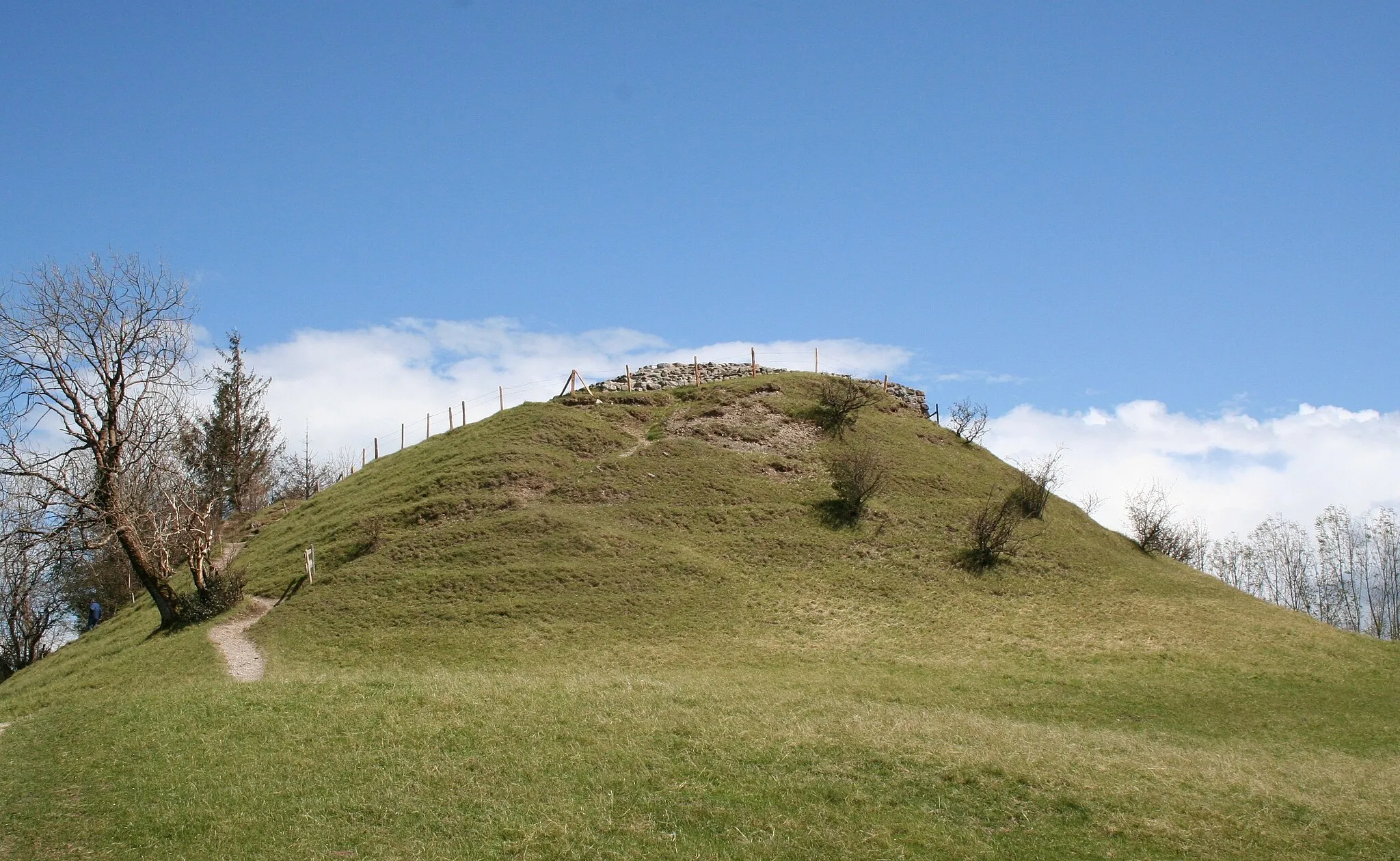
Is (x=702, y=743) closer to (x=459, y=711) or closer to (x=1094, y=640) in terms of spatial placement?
(x=459, y=711)

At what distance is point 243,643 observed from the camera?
99.0ft

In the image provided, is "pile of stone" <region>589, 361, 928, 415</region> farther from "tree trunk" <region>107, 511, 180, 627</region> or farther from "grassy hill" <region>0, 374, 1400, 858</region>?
"tree trunk" <region>107, 511, 180, 627</region>

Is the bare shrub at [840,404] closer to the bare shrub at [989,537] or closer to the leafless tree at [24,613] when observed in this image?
the bare shrub at [989,537]

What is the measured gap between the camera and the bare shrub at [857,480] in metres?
41.4

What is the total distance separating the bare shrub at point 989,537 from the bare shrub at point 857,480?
183 inches

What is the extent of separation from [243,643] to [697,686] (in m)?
16.4

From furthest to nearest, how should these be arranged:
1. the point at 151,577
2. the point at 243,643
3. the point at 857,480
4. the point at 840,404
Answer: the point at 840,404 < the point at 857,480 < the point at 151,577 < the point at 243,643

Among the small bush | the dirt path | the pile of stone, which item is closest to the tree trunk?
the small bush

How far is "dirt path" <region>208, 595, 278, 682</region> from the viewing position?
1078 inches

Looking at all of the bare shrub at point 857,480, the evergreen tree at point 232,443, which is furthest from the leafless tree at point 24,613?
the bare shrub at point 857,480

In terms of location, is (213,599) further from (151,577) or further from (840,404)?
(840,404)

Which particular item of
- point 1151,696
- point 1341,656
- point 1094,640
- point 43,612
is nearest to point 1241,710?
point 1151,696

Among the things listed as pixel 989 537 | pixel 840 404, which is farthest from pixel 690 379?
pixel 989 537

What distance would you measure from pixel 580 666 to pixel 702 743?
445 inches
